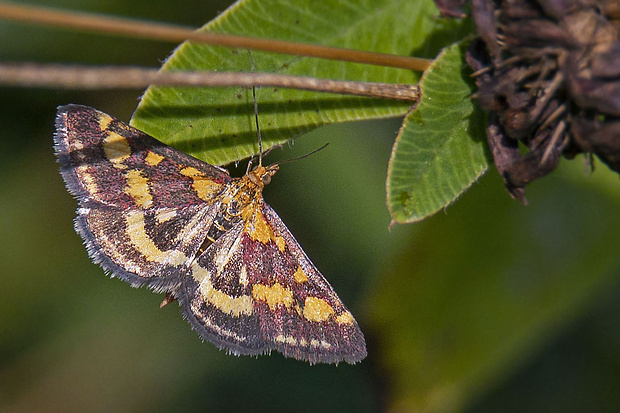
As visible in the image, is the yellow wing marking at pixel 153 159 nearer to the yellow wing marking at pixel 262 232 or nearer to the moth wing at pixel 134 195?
the moth wing at pixel 134 195

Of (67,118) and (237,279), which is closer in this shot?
(67,118)

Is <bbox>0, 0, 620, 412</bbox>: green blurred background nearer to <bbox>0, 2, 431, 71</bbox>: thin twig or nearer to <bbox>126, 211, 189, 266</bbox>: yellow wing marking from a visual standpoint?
<bbox>126, 211, 189, 266</bbox>: yellow wing marking

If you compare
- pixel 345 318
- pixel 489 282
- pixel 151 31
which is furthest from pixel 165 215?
pixel 489 282

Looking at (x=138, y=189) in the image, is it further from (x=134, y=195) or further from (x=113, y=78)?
(x=113, y=78)

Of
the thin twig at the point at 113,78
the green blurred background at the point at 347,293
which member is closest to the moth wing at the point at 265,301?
the green blurred background at the point at 347,293

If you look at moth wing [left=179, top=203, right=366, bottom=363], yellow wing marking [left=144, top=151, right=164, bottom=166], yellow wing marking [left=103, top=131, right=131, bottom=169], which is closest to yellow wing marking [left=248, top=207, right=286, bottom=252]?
moth wing [left=179, top=203, right=366, bottom=363]

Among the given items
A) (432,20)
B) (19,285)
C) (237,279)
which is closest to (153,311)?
(19,285)

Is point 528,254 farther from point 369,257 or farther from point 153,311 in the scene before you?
point 153,311
